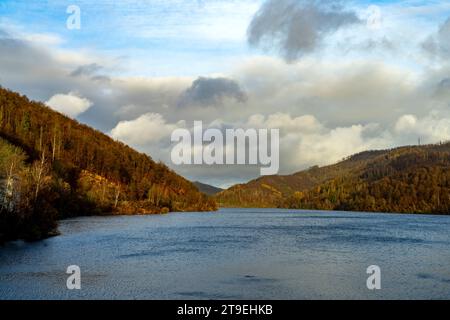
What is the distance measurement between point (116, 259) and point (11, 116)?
140479 millimetres

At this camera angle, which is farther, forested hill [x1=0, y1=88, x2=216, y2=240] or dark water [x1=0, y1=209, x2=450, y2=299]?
forested hill [x1=0, y1=88, x2=216, y2=240]

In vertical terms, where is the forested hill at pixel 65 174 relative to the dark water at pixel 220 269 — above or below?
above

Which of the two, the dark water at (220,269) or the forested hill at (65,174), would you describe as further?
the forested hill at (65,174)

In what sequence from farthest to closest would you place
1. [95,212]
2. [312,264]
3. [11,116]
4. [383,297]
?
[11,116]
[95,212]
[312,264]
[383,297]

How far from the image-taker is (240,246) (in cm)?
6225

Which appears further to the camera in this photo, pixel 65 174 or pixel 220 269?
pixel 65 174

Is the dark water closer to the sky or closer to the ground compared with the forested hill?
closer to the ground

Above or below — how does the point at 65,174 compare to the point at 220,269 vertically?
above
